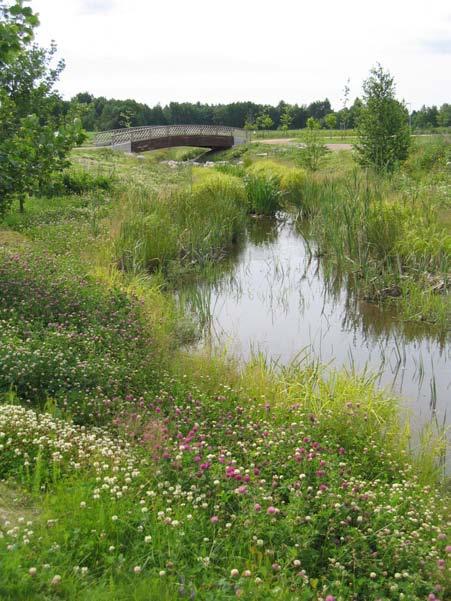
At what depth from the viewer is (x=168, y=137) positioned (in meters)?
39.5

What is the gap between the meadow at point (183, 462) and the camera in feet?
9.58

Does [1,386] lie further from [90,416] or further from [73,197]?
[73,197]

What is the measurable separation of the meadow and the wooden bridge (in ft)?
89.1

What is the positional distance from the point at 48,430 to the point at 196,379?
6.55ft

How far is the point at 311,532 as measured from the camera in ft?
10.4

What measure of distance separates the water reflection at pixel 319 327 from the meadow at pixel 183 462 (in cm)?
38

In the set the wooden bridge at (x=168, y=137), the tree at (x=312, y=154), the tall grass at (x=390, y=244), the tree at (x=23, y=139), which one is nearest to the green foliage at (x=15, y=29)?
the tree at (x=23, y=139)

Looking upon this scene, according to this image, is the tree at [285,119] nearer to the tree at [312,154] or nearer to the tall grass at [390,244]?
the tree at [312,154]

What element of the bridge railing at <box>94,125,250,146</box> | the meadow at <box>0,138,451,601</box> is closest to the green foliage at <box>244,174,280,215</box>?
the meadow at <box>0,138,451,601</box>

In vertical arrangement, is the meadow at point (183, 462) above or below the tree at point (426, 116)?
below

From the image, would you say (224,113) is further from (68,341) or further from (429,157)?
(68,341)

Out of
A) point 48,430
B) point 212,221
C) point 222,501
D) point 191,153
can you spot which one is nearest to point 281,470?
point 222,501

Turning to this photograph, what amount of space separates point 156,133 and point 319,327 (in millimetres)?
32405

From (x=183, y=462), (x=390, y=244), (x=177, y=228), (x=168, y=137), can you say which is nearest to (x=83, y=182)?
(x=177, y=228)
